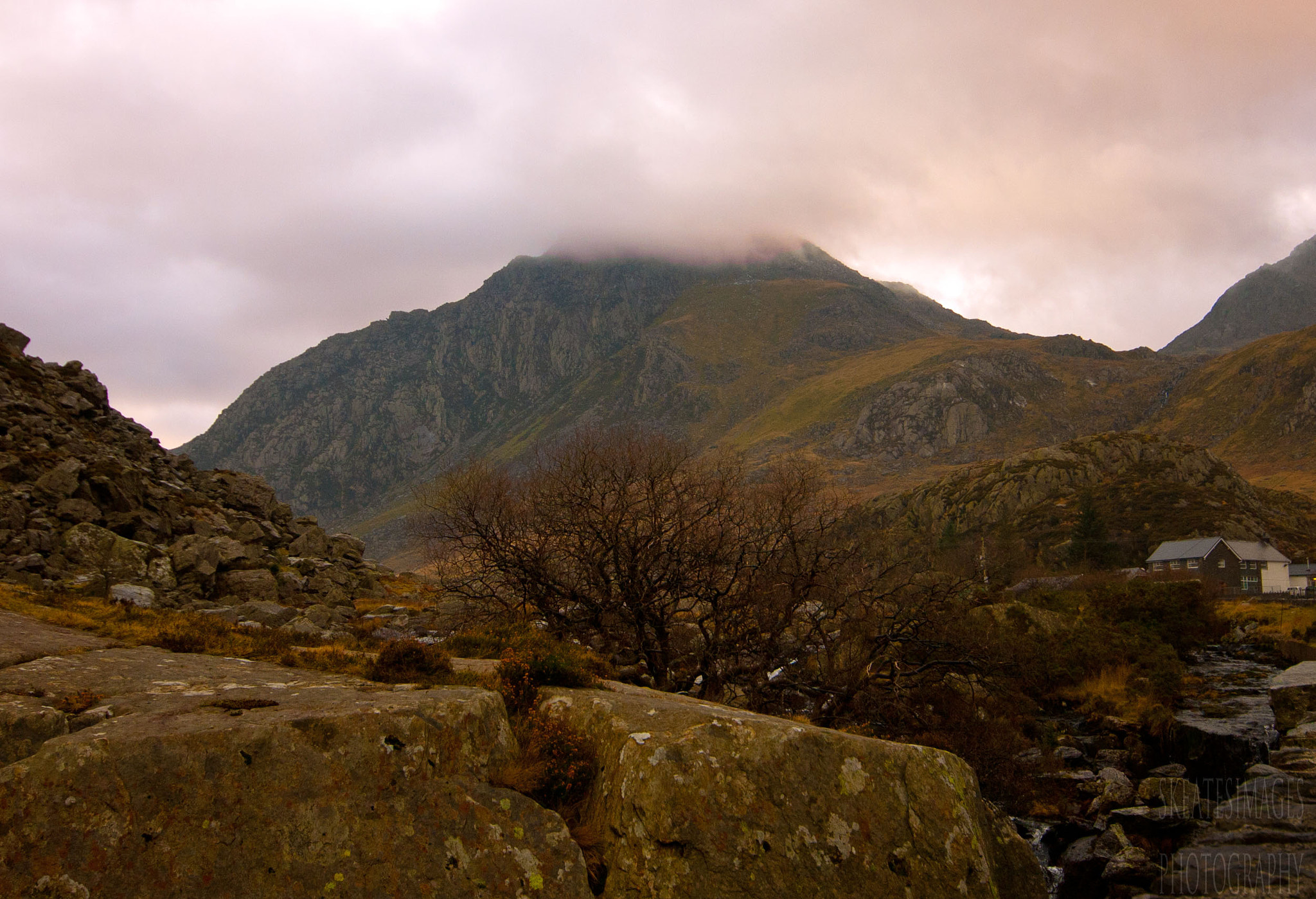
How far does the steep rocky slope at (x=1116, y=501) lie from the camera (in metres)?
85.4

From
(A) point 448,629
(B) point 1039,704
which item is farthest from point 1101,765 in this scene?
(A) point 448,629

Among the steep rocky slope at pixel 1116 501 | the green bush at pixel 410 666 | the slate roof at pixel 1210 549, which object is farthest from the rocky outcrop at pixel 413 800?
the steep rocky slope at pixel 1116 501

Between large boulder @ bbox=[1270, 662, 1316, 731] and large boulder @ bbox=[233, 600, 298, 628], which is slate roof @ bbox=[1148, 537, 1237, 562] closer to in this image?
large boulder @ bbox=[1270, 662, 1316, 731]

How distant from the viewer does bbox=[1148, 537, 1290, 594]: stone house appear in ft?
A: 225

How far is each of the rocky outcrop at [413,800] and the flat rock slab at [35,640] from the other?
0.41 ft

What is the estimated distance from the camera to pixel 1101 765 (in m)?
20.9

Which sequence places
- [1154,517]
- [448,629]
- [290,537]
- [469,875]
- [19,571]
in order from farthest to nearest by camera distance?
[1154,517] → [290,537] → [448,629] → [19,571] → [469,875]

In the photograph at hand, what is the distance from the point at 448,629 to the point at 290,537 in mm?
16094

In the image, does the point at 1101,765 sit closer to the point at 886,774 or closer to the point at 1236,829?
the point at 1236,829

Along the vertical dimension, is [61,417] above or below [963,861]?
above

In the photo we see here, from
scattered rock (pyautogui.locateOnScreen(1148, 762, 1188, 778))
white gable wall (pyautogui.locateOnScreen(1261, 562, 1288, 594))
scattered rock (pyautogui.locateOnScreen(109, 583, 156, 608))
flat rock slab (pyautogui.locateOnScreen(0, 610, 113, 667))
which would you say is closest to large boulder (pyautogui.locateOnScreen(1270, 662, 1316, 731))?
scattered rock (pyautogui.locateOnScreen(1148, 762, 1188, 778))

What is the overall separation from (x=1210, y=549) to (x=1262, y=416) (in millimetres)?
138902

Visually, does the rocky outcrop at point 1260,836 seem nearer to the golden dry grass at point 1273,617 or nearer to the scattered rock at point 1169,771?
the scattered rock at point 1169,771

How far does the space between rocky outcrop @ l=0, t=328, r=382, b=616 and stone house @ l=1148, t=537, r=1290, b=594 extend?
72315 mm
